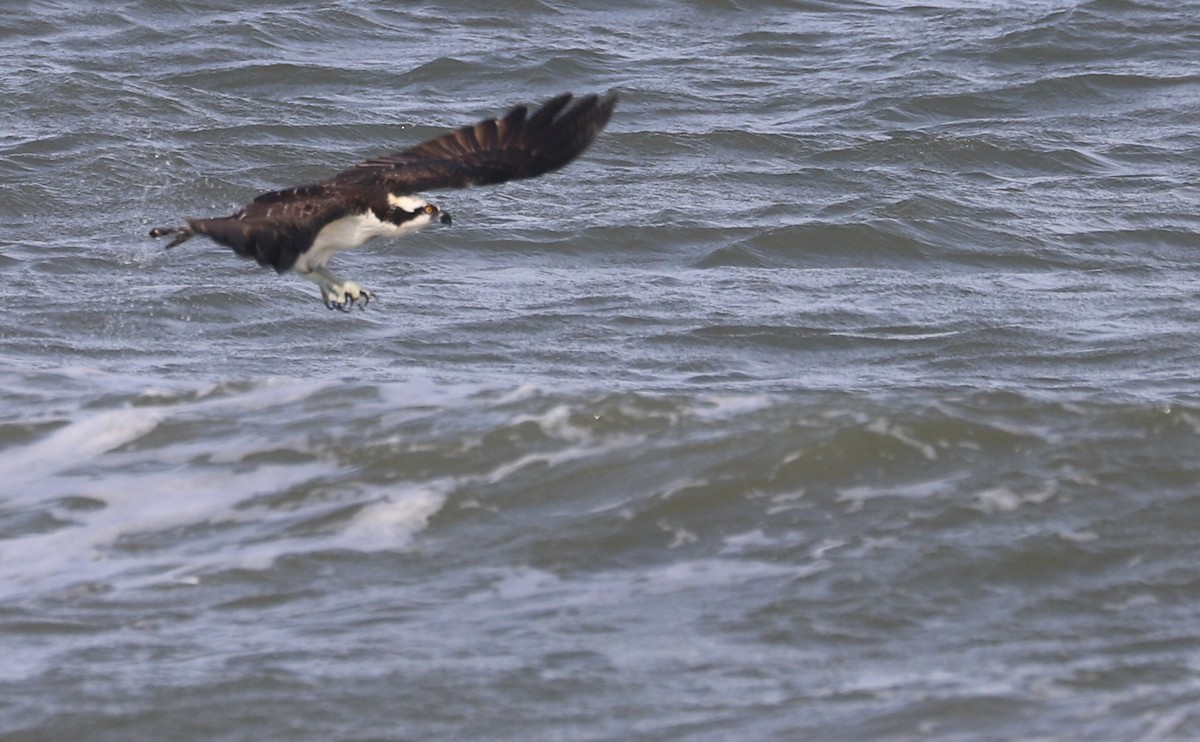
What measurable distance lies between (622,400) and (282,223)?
7.00ft

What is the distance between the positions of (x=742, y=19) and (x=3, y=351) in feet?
33.6

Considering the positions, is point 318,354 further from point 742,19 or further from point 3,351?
point 742,19

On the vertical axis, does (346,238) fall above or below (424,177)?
below

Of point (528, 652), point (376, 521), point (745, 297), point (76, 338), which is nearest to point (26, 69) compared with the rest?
point (76, 338)

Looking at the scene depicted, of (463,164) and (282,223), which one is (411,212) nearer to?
(463,164)

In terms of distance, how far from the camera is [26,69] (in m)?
17.0

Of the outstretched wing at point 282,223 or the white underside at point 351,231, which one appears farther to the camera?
the white underside at point 351,231

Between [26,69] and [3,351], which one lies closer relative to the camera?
[3,351]

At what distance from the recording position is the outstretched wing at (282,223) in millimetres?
7770

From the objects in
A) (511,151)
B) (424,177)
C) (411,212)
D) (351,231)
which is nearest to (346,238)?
(351,231)

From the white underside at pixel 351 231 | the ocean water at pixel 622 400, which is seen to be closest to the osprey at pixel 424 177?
the white underside at pixel 351 231

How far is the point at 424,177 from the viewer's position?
9.28 meters

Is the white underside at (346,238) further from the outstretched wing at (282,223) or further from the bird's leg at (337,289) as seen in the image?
the outstretched wing at (282,223)

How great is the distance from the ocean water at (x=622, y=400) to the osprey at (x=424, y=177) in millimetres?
886
